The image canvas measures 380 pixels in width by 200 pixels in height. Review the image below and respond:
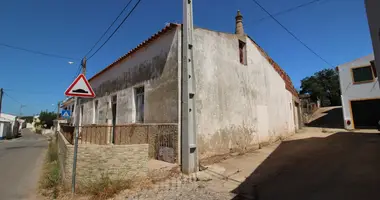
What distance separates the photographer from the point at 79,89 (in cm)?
462

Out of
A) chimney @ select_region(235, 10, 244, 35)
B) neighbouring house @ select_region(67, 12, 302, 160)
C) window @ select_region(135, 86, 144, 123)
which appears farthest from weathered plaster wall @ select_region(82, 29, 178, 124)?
chimney @ select_region(235, 10, 244, 35)

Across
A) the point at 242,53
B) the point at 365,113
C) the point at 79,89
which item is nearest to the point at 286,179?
the point at 79,89

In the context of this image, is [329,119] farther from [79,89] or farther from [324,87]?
[79,89]

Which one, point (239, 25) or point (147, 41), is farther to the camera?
point (239, 25)

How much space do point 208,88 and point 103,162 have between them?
4042 mm

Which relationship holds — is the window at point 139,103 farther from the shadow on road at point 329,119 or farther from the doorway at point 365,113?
the shadow on road at point 329,119

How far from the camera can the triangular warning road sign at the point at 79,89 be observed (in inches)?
177

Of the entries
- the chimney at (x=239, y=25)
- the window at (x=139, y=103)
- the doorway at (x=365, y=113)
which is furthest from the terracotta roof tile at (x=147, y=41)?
the doorway at (x=365, y=113)

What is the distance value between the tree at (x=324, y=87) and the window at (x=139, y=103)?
39020 mm

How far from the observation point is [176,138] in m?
6.26

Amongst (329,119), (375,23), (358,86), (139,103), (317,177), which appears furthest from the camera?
(329,119)

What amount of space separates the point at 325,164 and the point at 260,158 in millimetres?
2000

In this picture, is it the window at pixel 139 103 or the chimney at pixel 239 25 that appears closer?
the window at pixel 139 103

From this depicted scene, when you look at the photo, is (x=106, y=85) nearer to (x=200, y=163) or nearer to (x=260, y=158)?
(x=200, y=163)
